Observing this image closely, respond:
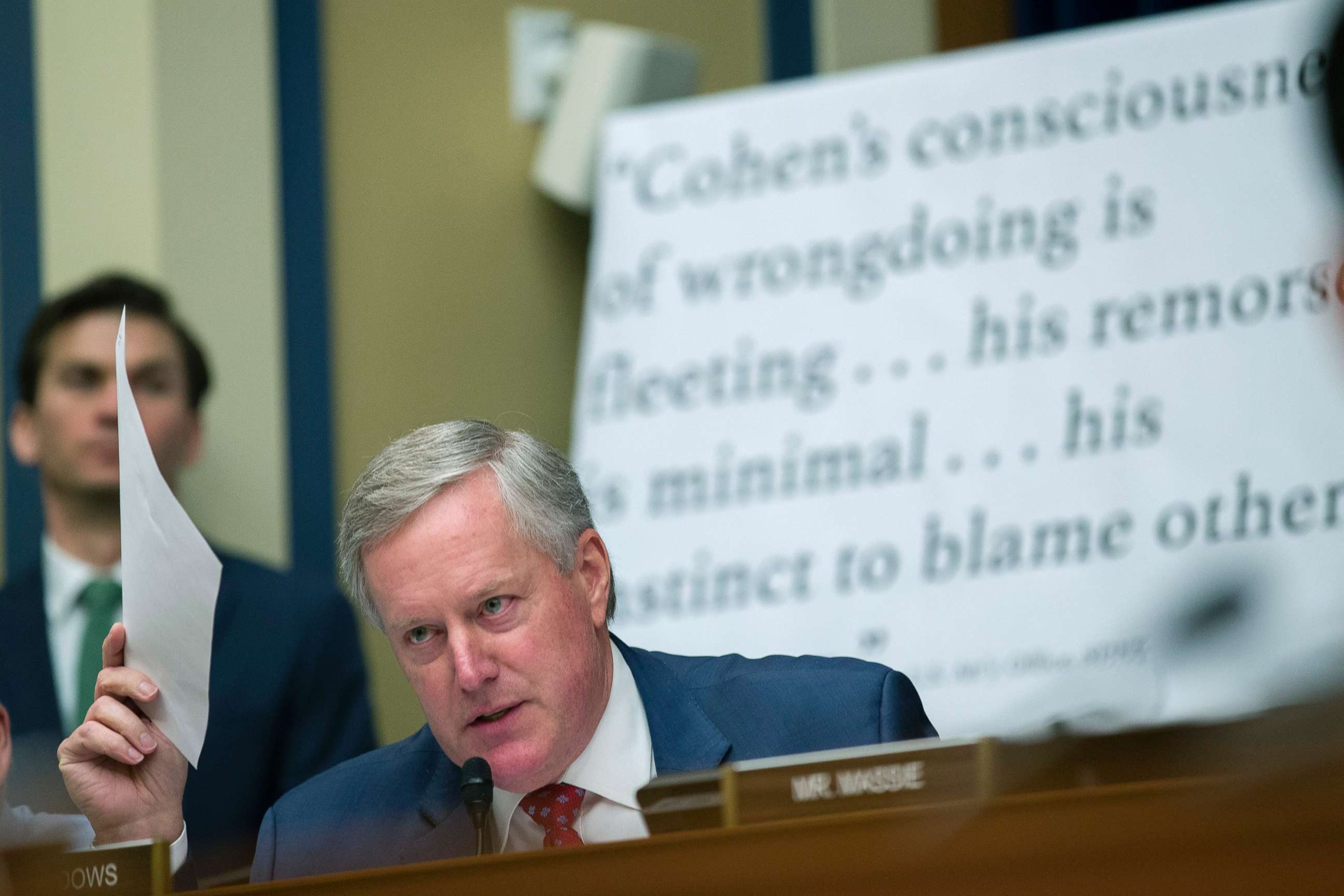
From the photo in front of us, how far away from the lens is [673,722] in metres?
1.58

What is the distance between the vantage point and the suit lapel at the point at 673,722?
152 cm

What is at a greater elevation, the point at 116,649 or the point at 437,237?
the point at 437,237

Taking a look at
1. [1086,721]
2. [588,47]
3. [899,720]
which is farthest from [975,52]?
[1086,721]

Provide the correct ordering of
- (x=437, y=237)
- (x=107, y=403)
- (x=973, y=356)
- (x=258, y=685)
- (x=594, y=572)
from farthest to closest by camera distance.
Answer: (x=437, y=237) < (x=973, y=356) < (x=107, y=403) < (x=258, y=685) < (x=594, y=572)

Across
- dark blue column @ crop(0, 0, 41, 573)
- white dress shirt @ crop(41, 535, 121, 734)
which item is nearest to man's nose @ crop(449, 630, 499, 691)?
white dress shirt @ crop(41, 535, 121, 734)

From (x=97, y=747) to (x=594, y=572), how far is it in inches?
18.4

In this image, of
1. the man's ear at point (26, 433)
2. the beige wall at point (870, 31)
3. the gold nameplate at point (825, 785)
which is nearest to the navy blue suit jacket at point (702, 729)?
the gold nameplate at point (825, 785)

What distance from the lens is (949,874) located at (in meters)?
0.89

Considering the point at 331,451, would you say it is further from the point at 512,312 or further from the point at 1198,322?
the point at 1198,322

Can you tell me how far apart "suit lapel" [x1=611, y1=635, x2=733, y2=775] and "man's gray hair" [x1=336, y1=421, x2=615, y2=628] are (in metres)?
0.15

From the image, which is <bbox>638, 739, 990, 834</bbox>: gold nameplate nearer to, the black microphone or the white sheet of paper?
the black microphone

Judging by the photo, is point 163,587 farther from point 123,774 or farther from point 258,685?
point 258,685

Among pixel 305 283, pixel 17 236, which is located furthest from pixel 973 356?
pixel 17 236

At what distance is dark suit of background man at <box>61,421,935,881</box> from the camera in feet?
4.88
